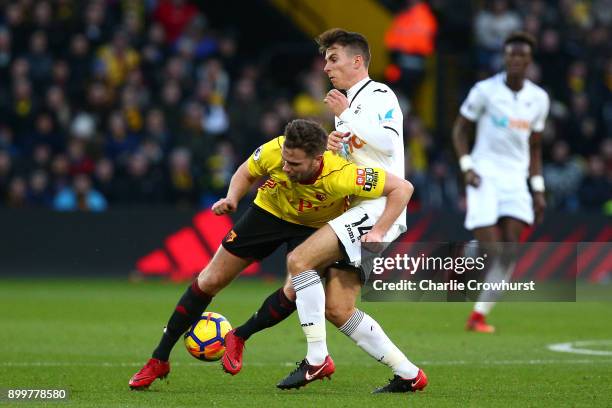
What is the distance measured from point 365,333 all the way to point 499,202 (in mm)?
4580

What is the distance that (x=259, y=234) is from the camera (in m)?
8.09

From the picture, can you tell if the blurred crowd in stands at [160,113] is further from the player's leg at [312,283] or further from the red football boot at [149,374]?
the player's leg at [312,283]

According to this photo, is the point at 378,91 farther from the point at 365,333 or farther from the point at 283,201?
the point at 365,333

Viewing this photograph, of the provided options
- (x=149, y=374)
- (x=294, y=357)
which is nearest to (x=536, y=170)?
(x=294, y=357)

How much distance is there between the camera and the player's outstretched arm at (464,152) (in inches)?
465

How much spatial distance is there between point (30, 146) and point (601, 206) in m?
8.93

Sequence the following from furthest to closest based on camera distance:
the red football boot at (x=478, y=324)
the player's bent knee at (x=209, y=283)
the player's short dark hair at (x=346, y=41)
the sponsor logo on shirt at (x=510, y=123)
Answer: the sponsor logo on shirt at (x=510, y=123) → the red football boot at (x=478, y=324) → the player's short dark hair at (x=346, y=41) → the player's bent knee at (x=209, y=283)

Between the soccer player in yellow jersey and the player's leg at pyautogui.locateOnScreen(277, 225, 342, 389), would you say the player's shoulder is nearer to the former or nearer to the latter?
the soccer player in yellow jersey

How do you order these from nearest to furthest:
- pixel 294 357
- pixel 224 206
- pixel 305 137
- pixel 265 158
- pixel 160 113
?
pixel 305 137
pixel 224 206
pixel 265 158
pixel 294 357
pixel 160 113

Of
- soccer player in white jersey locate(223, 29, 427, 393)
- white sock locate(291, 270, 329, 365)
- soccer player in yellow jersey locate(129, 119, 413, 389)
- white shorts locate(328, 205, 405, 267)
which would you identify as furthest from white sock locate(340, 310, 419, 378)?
soccer player in yellow jersey locate(129, 119, 413, 389)

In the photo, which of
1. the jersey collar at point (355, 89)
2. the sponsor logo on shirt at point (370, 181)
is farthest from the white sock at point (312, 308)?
the jersey collar at point (355, 89)

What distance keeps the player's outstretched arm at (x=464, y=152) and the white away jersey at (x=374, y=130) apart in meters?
3.74

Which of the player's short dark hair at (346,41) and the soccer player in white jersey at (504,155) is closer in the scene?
the player's short dark hair at (346,41)

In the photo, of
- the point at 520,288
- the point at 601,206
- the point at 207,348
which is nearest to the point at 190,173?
the point at 601,206
